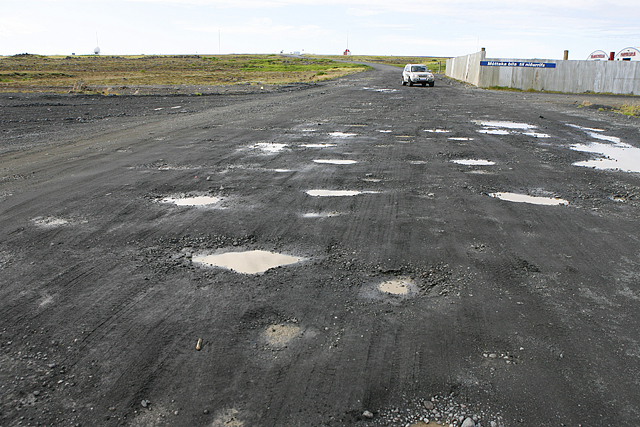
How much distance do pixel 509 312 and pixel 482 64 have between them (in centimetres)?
3862

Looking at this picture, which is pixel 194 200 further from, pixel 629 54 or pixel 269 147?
pixel 629 54

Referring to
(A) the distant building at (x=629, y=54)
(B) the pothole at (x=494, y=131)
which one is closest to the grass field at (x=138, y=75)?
(A) the distant building at (x=629, y=54)

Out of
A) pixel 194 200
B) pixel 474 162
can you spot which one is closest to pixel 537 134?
pixel 474 162

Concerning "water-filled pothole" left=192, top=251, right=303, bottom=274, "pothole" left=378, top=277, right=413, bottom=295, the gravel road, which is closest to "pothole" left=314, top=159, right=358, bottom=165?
the gravel road

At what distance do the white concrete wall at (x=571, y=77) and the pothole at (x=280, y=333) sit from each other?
38259 mm

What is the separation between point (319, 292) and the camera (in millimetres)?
4496

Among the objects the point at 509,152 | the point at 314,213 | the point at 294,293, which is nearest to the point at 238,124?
the point at 509,152

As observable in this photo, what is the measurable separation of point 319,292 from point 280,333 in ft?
2.52

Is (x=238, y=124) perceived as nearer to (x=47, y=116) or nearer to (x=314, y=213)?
(x=47, y=116)

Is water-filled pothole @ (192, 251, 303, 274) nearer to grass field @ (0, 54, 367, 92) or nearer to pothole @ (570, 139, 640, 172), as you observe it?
pothole @ (570, 139, 640, 172)

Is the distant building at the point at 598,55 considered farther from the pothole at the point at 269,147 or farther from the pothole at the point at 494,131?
the pothole at the point at 269,147

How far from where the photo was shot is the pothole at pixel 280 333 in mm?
3725

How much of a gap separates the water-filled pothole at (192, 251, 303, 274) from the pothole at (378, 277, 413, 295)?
1.07 m

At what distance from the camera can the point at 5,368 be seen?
11.1ft
